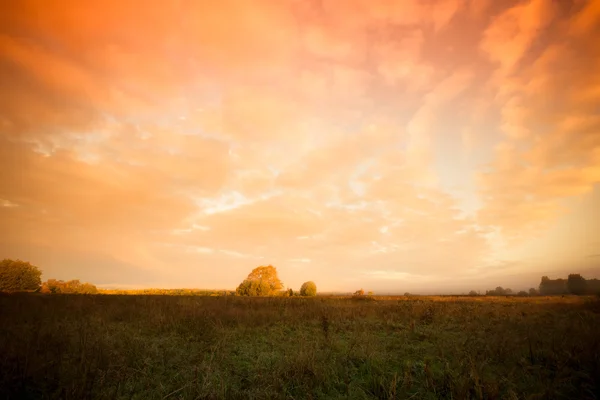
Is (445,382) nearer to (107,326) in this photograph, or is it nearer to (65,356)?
(65,356)

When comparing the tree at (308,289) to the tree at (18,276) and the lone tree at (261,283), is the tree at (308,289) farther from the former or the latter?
the tree at (18,276)

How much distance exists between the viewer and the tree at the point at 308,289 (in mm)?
51125

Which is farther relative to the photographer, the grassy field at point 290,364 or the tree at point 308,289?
the tree at point 308,289

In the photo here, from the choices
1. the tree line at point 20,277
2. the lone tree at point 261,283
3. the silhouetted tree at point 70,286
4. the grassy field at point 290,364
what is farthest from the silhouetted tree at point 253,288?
the grassy field at point 290,364

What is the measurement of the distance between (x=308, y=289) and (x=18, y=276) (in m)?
45.6

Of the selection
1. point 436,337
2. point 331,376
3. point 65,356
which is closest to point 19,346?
point 65,356

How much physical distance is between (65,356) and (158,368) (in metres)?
1.90

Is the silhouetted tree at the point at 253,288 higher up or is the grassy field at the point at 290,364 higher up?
the grassy field at the point at 290,364

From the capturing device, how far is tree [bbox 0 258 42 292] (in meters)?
35.3

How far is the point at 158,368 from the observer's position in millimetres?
5707

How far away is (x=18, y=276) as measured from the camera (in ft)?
120

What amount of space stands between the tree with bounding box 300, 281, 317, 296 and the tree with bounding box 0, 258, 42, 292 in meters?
43.1

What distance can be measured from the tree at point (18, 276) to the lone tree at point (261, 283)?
30546mm

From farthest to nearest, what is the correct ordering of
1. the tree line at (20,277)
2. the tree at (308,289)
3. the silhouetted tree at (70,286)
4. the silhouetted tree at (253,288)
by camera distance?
the tree at (308,289) < the silhouetted tree at (253,288) < the silhouetted tree at (70,286) < the tree line at (20,277)
